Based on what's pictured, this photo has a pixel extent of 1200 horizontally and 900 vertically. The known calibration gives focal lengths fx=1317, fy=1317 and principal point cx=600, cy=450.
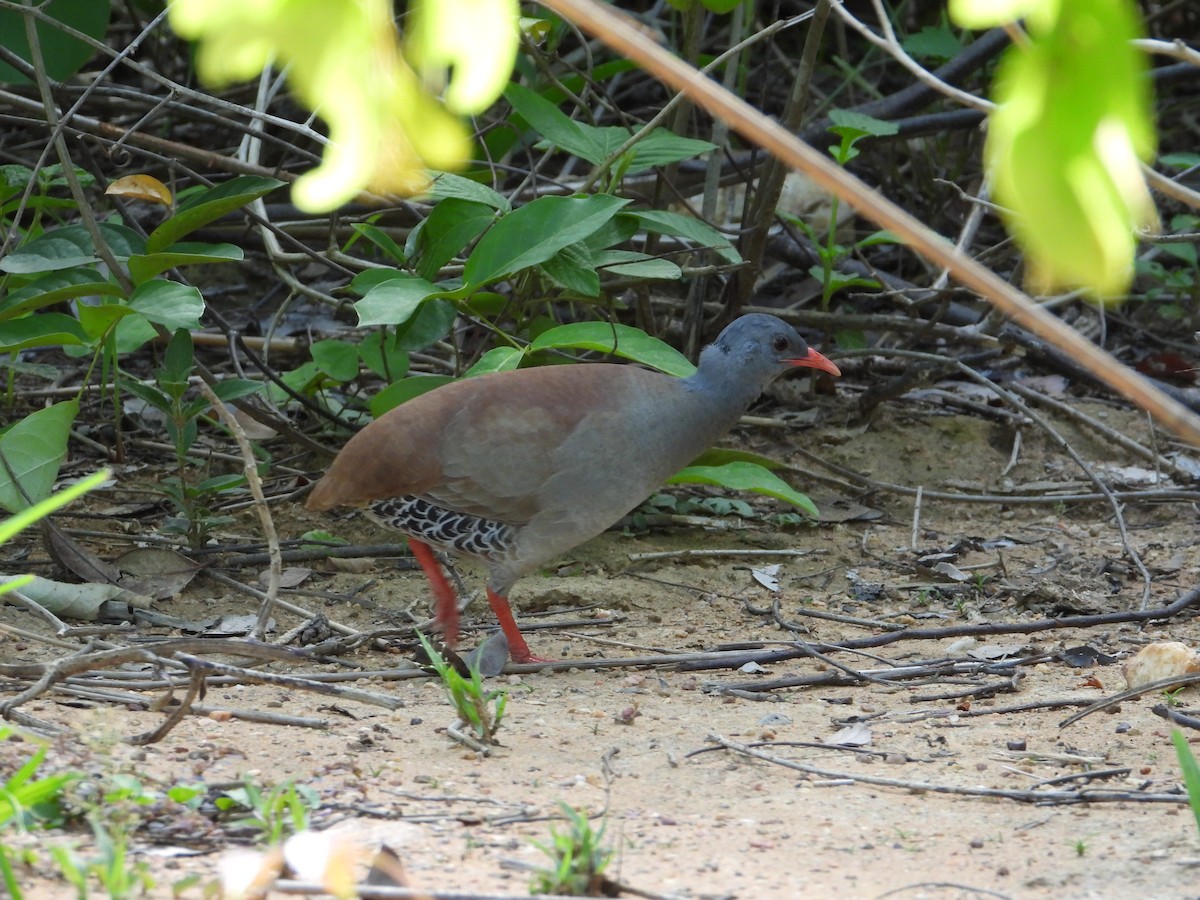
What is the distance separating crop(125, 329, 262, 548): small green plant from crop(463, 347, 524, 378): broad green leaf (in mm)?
777

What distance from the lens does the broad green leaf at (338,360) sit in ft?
17.8

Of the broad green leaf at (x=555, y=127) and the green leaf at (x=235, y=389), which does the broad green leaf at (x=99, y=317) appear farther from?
the broad green leaf at (x=555, y=127)

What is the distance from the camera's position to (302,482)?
577cm

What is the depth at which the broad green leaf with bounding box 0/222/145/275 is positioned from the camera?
433cm

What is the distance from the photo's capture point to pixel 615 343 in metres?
4.66

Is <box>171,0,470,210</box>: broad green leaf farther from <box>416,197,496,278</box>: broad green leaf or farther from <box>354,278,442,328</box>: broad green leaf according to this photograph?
<box>416,197,496,278</box>: broad green leaf

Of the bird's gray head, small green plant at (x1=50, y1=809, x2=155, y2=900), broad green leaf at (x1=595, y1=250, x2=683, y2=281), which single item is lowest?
small green plant at (x1=50, y1=809, x2=155, y2=900)

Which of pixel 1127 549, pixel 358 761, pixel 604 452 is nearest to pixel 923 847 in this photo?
pixel 358 761

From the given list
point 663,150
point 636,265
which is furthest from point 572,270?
point 663,150

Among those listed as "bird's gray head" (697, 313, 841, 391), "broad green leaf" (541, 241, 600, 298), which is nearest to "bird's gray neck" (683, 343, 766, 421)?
"bird's gray head" (697, 313, 841, 391)

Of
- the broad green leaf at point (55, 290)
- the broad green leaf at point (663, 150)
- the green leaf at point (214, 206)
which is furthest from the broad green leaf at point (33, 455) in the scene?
the broad green leaf at point (663, 150)

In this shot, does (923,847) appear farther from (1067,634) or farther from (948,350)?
(948,350)

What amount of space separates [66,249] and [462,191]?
1.40 metres

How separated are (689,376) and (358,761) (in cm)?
210
